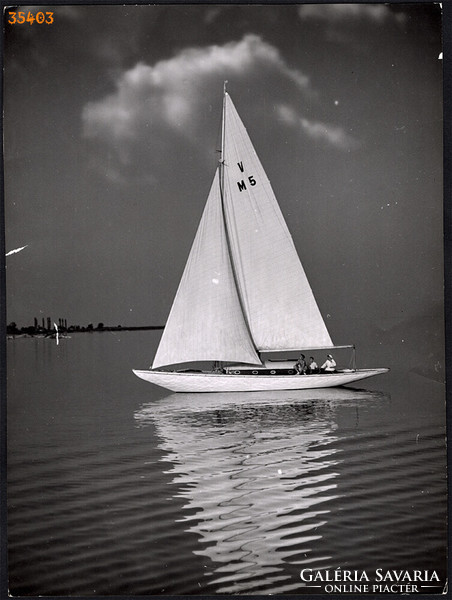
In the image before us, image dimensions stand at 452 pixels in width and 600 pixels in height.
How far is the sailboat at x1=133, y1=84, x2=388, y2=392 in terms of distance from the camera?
1428cm

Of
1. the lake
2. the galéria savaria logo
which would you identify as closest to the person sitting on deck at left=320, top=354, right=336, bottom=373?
the lake

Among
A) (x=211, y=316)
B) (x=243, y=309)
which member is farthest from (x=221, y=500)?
(x=243, y=309)

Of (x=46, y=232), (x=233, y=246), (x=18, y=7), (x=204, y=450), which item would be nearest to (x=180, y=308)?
(x=233, y=246)

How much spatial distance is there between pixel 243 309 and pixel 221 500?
7.06 meters

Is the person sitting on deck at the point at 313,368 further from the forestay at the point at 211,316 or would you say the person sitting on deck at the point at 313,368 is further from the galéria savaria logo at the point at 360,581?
the galéria savaria logo at the point at 360,581

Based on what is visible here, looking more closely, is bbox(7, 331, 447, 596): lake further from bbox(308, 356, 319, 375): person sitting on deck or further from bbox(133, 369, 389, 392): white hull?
bbox(308, 356, 319, 375): person sitting on deck

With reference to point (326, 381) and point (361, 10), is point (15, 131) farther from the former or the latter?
point (326, 381)

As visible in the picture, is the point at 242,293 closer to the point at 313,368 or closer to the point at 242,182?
the point at 242,182

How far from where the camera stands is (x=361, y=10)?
8.98 m

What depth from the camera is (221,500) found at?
28.3 feet

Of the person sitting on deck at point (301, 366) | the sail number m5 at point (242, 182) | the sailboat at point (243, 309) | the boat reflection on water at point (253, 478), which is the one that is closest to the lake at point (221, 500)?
the boat reflection on water at point (253, 478)

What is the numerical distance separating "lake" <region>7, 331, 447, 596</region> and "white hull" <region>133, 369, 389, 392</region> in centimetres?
297

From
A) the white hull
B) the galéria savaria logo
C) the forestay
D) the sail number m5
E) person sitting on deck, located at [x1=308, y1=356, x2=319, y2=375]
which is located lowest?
the galéria savaria logo

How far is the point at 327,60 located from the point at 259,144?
2.24 meters
